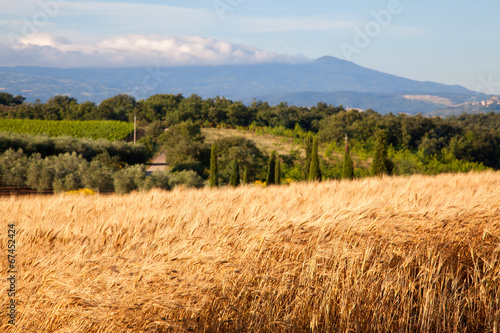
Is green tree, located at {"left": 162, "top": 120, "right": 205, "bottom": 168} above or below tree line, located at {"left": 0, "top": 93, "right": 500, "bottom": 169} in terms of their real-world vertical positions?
below

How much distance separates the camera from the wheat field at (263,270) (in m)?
2.64

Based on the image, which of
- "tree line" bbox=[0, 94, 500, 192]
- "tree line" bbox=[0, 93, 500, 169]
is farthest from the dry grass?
"tree line" bbox=[0, 93, 500, 169]

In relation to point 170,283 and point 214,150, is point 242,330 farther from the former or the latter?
point 214,150

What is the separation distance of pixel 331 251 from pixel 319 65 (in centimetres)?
19257

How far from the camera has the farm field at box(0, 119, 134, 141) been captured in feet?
142

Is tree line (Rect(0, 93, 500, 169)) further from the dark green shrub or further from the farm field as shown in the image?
the dark green shrub

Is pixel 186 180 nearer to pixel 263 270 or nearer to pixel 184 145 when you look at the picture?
pixel 184 145

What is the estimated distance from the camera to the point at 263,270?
3209 mm

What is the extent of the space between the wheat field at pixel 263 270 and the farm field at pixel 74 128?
Result: 42490mm

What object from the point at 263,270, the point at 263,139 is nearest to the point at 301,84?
the point at 263,139

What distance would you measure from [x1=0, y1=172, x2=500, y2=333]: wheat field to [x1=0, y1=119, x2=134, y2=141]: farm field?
42.5 metres

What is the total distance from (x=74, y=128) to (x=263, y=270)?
46.5 meters

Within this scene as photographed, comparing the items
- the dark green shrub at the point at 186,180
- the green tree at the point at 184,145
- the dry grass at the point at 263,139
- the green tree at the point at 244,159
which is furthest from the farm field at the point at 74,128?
the dark green shrub at the point at 186,180

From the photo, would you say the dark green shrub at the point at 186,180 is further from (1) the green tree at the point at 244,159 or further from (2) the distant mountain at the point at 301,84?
(2) the distant mountain at the point at 301,84
